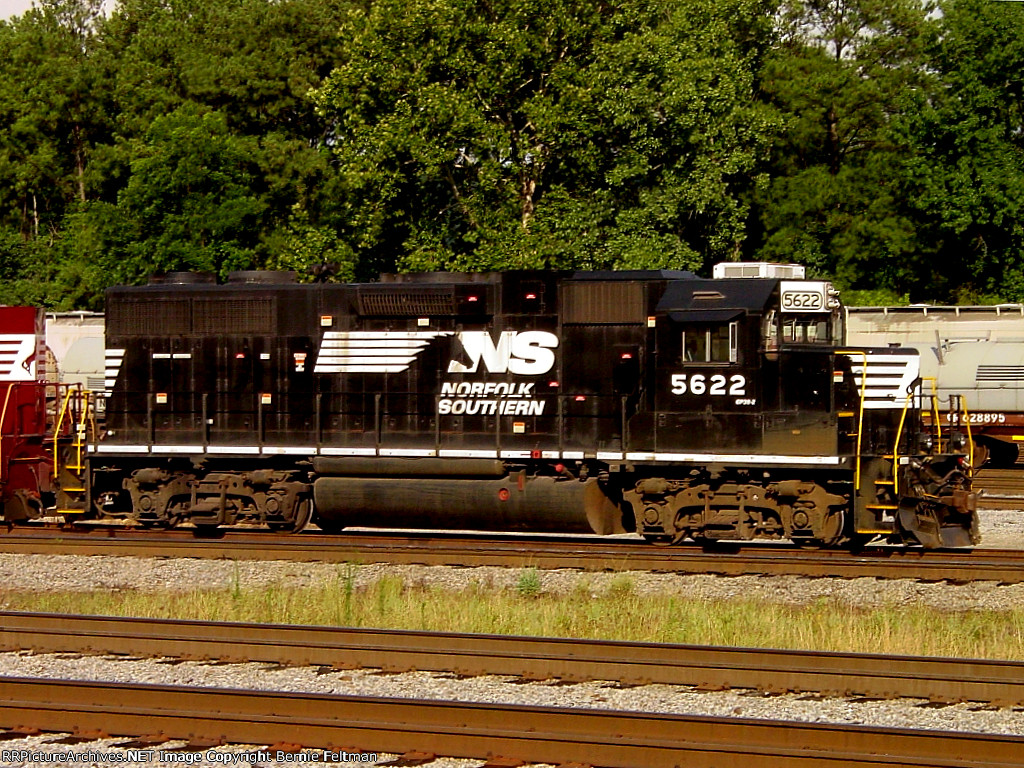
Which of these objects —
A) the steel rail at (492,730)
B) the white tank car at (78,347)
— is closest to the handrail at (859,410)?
the steel rail at (492,730)

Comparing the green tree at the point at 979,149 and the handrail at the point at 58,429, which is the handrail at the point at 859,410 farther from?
the green tree at the point at 979,149

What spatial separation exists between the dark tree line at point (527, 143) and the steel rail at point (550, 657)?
623 inches

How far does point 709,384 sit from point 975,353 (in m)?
16.6

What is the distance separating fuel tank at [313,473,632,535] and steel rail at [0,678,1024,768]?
8180 mm

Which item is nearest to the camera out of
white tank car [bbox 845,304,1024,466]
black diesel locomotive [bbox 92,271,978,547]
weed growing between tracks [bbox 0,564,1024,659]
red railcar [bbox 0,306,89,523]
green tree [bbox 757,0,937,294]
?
weed growing between tracks [bbox 0,564,1024,659]

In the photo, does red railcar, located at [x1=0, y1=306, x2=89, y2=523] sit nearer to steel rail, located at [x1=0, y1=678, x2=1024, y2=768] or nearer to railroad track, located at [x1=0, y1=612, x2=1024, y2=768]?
railroad track, located at [x1=0, y1=612, x2=1024, y2=768]

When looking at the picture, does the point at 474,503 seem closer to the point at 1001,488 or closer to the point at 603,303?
the point at 603,303

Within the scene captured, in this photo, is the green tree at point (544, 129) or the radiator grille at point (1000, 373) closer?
the radiator grille at point (1000, 373)

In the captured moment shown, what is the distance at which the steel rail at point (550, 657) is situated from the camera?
9492 millimetres

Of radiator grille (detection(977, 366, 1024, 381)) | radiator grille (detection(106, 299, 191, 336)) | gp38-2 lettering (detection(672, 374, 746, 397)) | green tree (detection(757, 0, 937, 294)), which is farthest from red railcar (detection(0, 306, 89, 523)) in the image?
green tree (detection(757, 0, 937, 294))

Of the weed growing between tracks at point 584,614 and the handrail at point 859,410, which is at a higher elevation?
the handrail at point 859,410

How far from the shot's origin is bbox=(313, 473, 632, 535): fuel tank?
16547 millimetres

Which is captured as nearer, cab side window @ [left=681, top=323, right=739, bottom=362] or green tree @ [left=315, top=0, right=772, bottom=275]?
cab side window @ [left=681, top=323, right=739, bottom=362]

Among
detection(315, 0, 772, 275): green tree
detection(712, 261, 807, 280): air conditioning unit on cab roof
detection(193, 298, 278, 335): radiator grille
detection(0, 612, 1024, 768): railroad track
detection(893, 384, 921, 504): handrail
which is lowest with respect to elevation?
detection(0, 612, 1024, 768): railroad track
